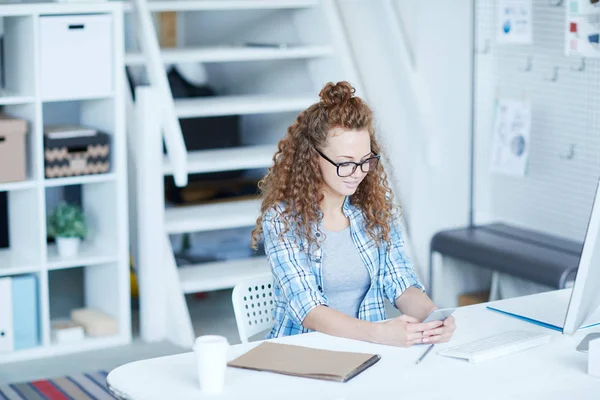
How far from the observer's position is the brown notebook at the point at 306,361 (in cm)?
206

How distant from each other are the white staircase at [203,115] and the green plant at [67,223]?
24 centimetres

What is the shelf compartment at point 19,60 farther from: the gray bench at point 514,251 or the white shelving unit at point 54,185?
the gray bench at point 514,251

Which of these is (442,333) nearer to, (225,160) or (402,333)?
(402,333)

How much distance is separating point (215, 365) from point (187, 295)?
321 centimetres

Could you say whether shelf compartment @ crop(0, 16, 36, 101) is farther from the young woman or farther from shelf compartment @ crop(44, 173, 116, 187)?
the young woman

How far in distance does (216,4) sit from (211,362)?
122 inches

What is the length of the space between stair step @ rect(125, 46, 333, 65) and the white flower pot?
82cm

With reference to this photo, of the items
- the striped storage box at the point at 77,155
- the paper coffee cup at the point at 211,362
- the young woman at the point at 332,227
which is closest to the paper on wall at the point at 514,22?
the striped storage box at the point at 77,155

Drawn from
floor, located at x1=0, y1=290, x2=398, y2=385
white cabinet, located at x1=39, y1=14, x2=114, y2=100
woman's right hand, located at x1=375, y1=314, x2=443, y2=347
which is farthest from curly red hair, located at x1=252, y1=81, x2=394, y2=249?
white cabinet, located at x1=39, y1=14, x2=114, y2=100

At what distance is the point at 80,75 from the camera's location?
4.20 metres

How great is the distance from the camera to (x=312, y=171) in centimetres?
261

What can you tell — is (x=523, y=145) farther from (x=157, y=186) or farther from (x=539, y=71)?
(x=157, y=186)

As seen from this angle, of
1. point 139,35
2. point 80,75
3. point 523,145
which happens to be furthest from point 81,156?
point 523,145

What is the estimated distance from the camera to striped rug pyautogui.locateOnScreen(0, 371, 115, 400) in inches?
147
